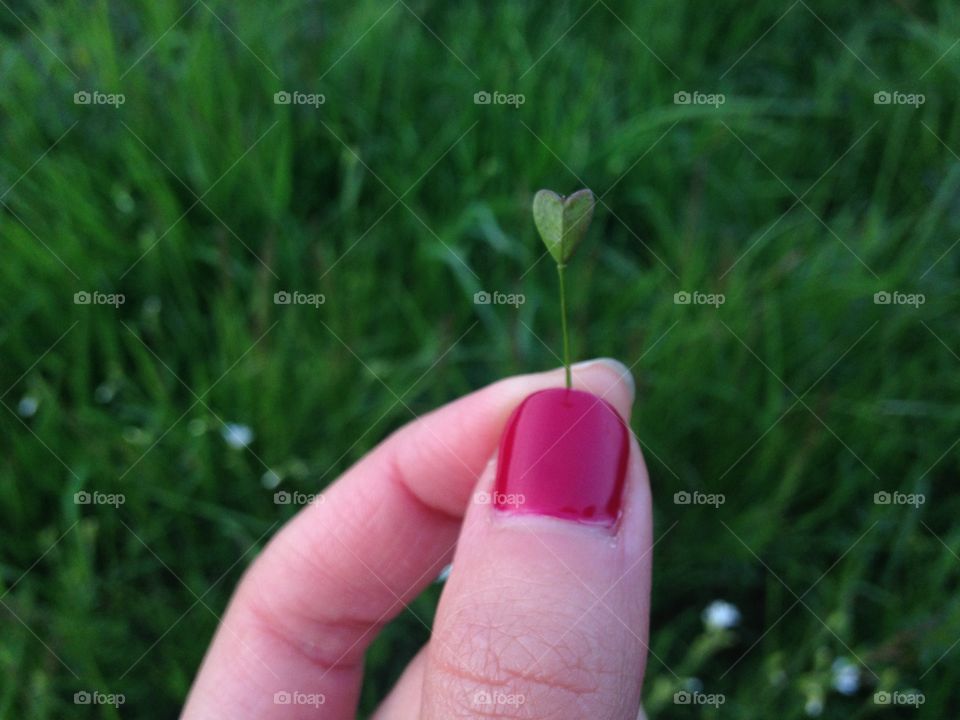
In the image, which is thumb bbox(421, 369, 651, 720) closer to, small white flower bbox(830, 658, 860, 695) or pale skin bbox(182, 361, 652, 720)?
pale skin bbox(182, 361, 652, 720)

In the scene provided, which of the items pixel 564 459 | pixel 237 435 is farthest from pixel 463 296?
pixel 564 459

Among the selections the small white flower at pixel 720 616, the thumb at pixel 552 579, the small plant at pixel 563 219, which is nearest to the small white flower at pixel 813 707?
the small white flower at pixel 720 616

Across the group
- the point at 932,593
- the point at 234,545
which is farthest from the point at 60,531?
the point at 932,593

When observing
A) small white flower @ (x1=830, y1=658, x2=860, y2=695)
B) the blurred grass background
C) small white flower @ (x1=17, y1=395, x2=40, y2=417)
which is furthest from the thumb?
small white flower @ (x1=17, y1=395, x2=40, y2=417)

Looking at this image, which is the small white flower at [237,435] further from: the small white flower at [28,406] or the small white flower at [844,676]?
the small white flower at [844,676]

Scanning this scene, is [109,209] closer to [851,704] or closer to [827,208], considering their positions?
[827,208]
